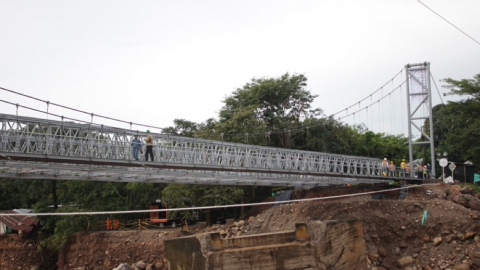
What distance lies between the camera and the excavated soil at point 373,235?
2252 cm

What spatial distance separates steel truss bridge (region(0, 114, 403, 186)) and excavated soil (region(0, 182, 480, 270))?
277 centimetres

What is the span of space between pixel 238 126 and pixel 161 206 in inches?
331

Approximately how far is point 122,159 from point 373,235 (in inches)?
531

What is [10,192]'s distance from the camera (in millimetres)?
39938

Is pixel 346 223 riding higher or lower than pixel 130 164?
lower

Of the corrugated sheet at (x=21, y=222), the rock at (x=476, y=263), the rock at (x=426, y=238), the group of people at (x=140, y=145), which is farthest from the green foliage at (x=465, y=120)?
the corrugated sheet at (x=21, y=222)

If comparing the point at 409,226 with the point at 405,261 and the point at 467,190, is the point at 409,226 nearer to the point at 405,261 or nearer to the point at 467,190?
the point at 405,261

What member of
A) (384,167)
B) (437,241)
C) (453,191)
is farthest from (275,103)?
(437,241)

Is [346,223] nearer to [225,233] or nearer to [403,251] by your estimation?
[403,251]

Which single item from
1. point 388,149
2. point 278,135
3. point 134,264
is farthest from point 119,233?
point 388,149

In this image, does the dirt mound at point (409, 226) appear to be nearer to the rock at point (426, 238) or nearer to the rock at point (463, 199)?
the rock at point (426, 238)

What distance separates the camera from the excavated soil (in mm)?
22516

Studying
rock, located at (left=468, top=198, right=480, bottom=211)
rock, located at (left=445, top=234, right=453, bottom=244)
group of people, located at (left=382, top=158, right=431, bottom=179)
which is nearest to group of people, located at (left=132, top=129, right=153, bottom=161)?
rock, located at (left=445, top=234, right=453, bottom=244)

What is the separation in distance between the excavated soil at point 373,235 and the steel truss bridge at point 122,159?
9.08 feet
